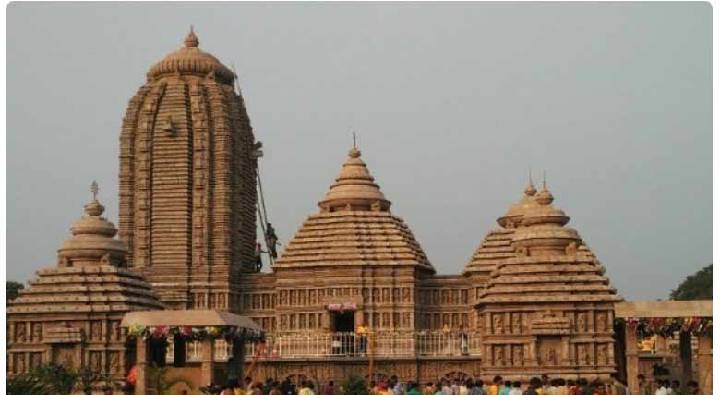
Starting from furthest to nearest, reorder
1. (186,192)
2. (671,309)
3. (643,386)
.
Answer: (186,192) → (643,386) → (671,309)

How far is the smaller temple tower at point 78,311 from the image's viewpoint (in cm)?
4666

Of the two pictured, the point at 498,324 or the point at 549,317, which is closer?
the point at 549,317

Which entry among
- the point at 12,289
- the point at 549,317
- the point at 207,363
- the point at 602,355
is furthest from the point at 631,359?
the point at 12,289

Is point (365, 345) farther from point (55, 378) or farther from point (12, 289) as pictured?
point (12, 289)

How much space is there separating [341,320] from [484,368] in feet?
52.4

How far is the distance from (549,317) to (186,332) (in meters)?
12.3

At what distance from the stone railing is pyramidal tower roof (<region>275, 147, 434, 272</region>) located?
5.13 meters

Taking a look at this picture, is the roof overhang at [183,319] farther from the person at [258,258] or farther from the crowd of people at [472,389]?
the person at [258,258]

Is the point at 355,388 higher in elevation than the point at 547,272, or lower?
lower

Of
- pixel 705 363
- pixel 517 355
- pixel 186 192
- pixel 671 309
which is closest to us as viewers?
pixel 705 363

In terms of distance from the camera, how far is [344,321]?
6122cm

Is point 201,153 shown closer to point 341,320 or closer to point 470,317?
point 341,320

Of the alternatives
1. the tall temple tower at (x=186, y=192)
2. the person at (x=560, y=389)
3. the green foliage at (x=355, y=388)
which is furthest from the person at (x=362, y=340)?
the person at (x=560, y=389)

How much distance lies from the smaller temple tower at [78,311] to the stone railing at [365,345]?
5.95 metres
